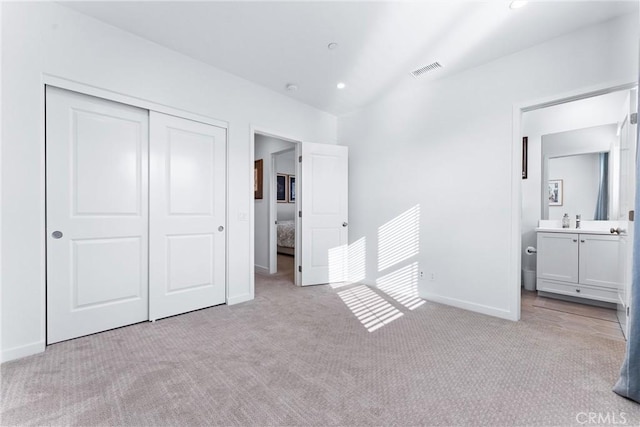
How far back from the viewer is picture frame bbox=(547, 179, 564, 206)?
400cm

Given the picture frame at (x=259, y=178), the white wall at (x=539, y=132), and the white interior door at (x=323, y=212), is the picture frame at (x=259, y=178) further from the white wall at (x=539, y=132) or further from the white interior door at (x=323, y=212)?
the white wall at (x=539, y=132)

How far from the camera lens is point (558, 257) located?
11.7 feet

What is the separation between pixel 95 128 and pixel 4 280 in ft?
4.30

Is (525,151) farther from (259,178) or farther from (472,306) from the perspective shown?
(259,178)

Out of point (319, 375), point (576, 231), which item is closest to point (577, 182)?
point (576, 231)

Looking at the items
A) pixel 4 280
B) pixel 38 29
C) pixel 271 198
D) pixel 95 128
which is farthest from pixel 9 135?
pixel 271 198

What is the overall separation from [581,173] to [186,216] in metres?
5.08

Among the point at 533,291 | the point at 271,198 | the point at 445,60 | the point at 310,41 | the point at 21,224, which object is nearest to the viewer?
the point at 21,224

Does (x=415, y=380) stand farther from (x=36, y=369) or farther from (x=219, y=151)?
(x=219, y=151)

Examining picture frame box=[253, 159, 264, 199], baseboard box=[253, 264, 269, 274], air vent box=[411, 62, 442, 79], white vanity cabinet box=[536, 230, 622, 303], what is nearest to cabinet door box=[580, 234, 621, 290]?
white vanity cabinet box=[536, 230, 622, 303]

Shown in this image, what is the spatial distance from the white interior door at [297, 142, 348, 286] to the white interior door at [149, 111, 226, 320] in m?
1.21

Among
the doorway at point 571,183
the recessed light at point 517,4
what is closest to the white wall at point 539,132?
the doorway at point 571,183

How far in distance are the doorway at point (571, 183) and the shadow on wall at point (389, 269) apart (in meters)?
1.18

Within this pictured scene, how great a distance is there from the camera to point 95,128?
2.45 meters
